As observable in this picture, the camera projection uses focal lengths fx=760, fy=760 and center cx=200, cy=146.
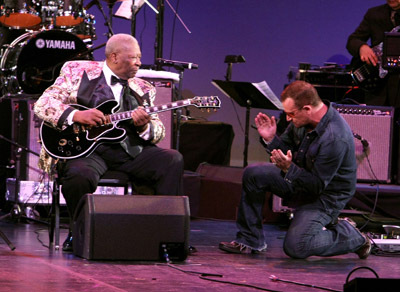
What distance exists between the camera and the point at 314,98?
15.6ft

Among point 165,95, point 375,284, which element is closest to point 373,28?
point 165,95

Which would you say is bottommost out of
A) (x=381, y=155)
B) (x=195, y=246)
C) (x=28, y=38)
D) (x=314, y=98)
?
(x=195, y=246)

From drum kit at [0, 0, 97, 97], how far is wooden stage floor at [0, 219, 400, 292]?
201 cm

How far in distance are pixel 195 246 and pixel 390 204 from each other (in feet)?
6.09

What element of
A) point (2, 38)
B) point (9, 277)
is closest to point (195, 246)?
point (9, 277)

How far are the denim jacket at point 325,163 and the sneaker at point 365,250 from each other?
29cm

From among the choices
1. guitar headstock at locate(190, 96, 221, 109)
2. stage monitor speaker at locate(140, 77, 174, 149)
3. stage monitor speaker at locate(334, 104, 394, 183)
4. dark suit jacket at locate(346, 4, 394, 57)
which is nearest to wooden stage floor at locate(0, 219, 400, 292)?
guitar headstock at locate(190, 96, 221, 109)

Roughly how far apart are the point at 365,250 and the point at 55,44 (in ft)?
11.4

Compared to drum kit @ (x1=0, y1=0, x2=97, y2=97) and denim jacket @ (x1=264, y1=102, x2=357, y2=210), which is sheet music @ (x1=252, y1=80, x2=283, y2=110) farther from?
denim jacket @ (x1=264, y1=102, x2=357, y2=210)

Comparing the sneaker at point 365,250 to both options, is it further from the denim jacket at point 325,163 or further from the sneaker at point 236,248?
the sneaker at point 236,248

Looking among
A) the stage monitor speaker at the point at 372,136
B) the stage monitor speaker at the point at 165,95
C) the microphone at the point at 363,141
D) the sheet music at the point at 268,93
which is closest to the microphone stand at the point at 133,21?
the stage monitor speaker at the point at 165,95

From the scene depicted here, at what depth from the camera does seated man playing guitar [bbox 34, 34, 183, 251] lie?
471cm

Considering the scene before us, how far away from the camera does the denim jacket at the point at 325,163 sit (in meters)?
4.66

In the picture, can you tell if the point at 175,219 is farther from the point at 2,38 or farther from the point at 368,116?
the point at 2,38
